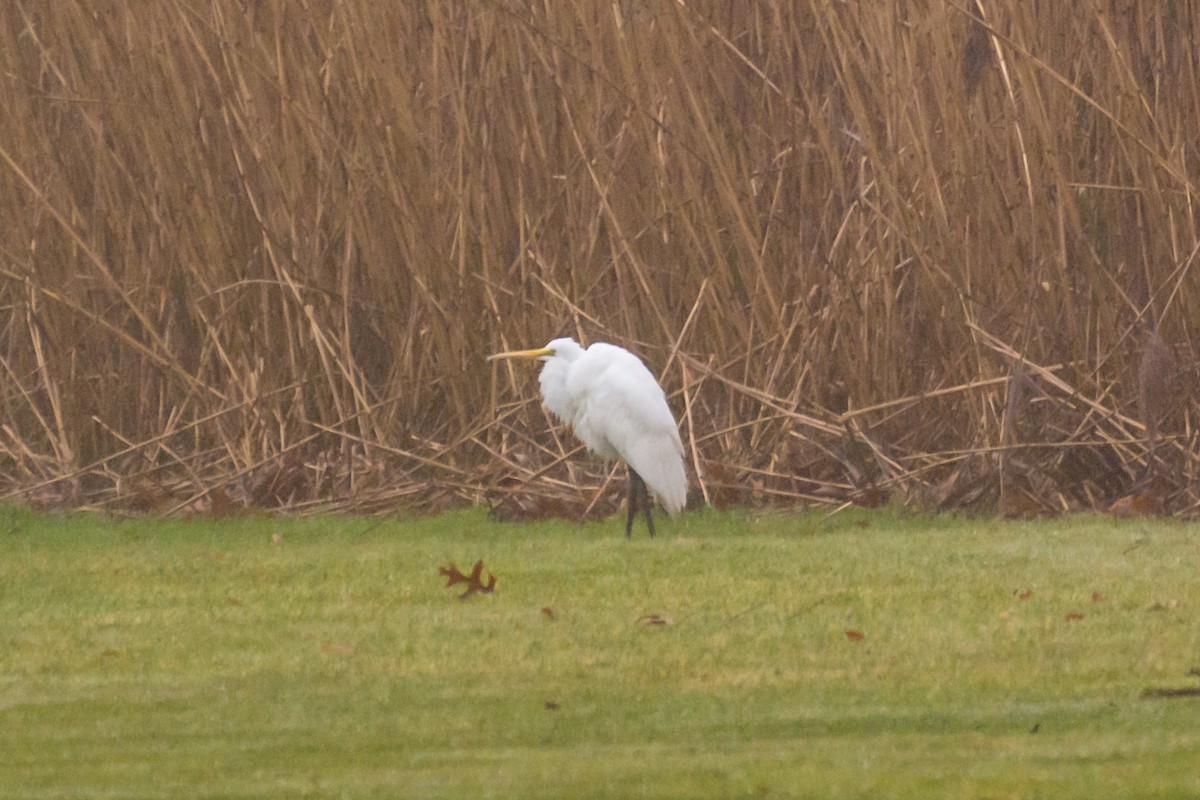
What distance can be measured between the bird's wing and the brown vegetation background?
11.2 inches

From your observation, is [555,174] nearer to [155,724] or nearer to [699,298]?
[699,298]

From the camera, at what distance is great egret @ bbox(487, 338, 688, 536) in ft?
19.4

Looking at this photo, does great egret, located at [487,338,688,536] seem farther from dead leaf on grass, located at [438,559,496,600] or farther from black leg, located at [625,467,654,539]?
dead leaf on grass, located at [438,559,496,600]

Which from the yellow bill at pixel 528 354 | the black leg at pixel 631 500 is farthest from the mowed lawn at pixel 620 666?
the yellow bill at pixel 528 354

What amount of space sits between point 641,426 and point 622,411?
0.28 feet

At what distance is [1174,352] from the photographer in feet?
19.4

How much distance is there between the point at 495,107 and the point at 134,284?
51.8 inches

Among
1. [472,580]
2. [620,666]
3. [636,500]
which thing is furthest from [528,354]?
[620,666]

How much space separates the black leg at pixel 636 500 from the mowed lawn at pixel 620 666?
222mm

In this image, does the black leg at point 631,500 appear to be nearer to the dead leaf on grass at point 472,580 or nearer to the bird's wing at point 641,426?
the bird's wing at point 641,426

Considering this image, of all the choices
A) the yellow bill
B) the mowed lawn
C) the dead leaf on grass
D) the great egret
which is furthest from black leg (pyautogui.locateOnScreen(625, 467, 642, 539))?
the dead leaf on grass

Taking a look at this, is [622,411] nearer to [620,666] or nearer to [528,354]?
[528,354]

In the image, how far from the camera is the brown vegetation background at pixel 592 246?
605 cm

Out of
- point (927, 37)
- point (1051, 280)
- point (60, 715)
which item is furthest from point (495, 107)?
point (60, 715)
